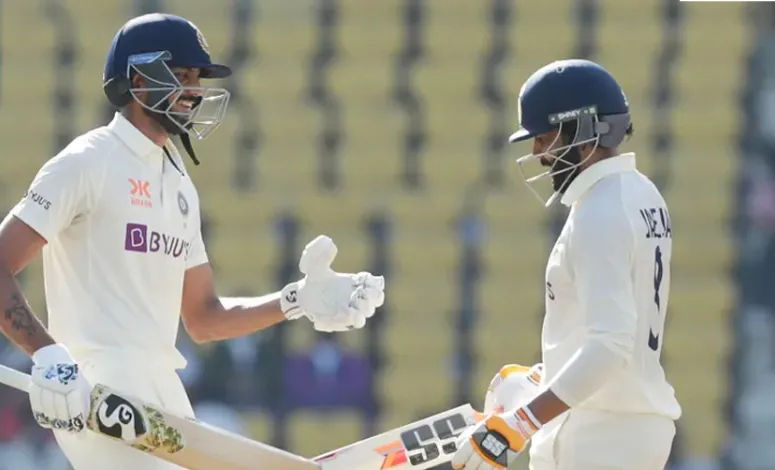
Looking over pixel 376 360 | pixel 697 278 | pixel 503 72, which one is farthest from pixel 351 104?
pixel 697 278

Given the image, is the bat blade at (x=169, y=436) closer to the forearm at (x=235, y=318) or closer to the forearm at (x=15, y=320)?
the forearm at (x=15, y=320)

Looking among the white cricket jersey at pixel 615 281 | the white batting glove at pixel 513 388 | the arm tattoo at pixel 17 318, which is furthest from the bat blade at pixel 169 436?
the white cricket jersey at pixel 615 281

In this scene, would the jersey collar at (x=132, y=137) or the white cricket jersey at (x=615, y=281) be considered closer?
the white cricket jersey at (x=615, y=281)

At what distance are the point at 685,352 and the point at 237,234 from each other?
2186 millimetres

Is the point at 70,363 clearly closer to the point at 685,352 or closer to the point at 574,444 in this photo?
the point at 574,444

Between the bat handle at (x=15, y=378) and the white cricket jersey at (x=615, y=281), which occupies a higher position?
the white cricket jersey at (x=615, y=281)

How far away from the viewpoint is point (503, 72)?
7.75 metres

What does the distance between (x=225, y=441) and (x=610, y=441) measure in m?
0.84

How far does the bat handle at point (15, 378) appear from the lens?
3.24 metres

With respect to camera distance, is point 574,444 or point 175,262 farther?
point 175,262

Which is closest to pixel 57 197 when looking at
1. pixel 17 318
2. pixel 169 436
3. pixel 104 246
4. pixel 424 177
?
pixel 104 246

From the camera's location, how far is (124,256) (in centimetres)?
332

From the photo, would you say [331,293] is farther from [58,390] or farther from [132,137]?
[58,390]

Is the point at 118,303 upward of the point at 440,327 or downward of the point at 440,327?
upward
